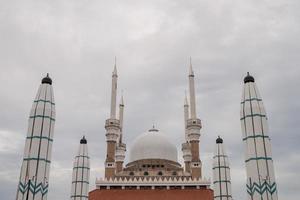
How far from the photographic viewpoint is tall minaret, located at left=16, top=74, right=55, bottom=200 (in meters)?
27.0

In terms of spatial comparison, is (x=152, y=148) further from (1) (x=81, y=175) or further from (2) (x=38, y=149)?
(2) (x=38, y=149)

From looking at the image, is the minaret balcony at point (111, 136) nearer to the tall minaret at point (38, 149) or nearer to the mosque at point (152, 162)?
the mosque at point (152, 162)

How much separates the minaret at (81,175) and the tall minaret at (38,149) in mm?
12368

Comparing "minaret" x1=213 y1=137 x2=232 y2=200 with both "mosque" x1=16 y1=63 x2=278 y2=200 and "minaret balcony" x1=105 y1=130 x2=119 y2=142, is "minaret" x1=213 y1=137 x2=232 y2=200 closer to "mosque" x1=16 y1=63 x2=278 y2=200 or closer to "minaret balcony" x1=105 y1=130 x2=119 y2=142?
"mosque" x1=16 y1=63 x2=278 y2=200

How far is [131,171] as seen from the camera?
63.7 metres

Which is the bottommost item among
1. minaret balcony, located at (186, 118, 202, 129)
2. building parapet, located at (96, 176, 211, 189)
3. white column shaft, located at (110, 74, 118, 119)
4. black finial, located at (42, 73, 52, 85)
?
building parapet, located at (96, 176, 211, 189)

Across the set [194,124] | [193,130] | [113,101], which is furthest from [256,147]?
[113,101]

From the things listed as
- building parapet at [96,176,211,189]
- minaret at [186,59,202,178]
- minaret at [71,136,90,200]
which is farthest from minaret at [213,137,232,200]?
minaret at [186,59,202,178]

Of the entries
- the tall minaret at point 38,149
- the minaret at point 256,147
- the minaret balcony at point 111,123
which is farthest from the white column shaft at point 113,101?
the minaret at point 256,147

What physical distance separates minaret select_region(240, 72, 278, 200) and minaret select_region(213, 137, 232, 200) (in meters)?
10.0

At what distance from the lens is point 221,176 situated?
39.1 meters

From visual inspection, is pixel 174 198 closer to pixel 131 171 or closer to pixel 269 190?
pixel 131 171

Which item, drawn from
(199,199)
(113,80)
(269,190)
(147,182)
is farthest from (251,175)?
(113,80)

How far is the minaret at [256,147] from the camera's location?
27462 millimetres
